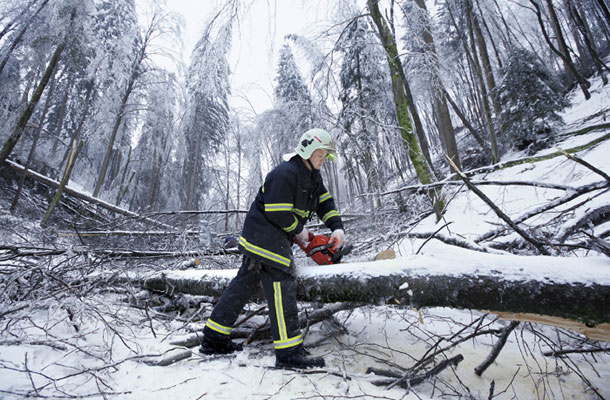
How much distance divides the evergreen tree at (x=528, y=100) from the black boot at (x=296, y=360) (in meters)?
10.3

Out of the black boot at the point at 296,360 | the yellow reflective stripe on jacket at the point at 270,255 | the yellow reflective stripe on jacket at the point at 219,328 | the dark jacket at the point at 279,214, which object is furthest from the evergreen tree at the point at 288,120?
the black boot at the point at 296,360

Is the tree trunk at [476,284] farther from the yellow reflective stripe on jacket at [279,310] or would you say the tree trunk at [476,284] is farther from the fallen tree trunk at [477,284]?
the yellow reflective stripe on jacket at [279,310]

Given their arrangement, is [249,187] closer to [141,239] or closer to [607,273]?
[141,239]

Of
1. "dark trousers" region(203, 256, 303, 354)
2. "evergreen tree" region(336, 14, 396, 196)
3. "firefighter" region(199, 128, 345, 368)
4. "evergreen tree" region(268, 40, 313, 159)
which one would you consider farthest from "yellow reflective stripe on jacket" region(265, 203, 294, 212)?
"evergreen tree" region(268, 40, 313, 159)

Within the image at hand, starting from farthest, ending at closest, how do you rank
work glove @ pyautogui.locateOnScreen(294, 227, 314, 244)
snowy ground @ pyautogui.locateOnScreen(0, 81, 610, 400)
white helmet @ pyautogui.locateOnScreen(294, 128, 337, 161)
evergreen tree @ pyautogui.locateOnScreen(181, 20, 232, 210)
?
evergreen tree @ pyautogui.locateOnScreen(181, 20, 232, 210) → work glove @ pyautogui.locateOnScreen(294, 227, 314, 244) → white helmet @ pyautogui.locateOnScreen(294, 128, 337, 161) → snowy ground @ pyautogui.locateOnScreen(0, 81, 610, 400)

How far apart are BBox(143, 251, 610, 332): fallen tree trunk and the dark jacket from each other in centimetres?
29

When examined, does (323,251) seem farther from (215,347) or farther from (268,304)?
(215,347)

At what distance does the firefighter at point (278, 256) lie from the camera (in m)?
1.94

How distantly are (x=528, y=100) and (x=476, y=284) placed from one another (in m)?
10.3

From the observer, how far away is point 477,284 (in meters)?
1.50

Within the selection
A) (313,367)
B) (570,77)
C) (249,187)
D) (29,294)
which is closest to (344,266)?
(313,367)

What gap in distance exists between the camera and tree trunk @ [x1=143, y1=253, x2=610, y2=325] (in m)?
1.26

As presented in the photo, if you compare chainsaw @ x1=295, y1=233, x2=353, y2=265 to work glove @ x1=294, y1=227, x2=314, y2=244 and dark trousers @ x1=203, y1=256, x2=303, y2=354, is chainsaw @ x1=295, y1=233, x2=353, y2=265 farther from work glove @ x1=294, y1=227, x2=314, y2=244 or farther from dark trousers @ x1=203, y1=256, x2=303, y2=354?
dark trousers @ x1=203, y1=256, x2=303, y2=354

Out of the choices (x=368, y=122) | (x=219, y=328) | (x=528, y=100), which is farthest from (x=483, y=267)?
(x=528, y=100)
